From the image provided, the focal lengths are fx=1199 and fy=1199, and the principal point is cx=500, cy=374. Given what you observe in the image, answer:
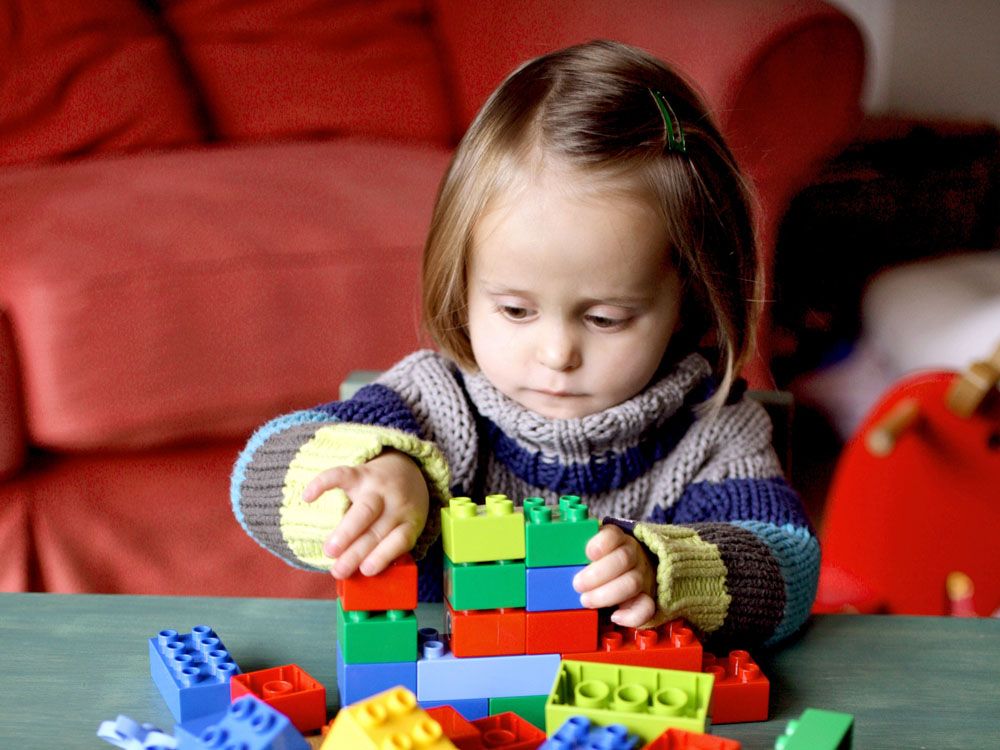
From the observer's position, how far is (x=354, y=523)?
2.01 feet

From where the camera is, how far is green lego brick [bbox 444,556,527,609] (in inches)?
23.0

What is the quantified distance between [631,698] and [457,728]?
8 centimetres

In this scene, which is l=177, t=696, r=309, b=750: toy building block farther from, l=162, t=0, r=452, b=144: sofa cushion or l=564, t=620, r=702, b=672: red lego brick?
l=162, t=0, r=452, b=144: sofa cushion

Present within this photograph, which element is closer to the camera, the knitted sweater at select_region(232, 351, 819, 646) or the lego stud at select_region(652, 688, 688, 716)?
the lego stud at select_region(652, 688, 688, 716)

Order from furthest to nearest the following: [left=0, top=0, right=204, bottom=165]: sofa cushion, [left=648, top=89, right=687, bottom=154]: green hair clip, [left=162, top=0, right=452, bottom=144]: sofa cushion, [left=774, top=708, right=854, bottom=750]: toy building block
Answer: [left=162, top=0, right=452, bottom=144]: sofa cushion → [left=0, top=0, right=204, bottom=165]: sofa cushion → [left=648, top=89, right=687, bottom=154]: green hair clip → [left=774, top=708, right=854, bottom=750]: toy building block

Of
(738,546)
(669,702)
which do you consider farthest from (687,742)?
(738,546)

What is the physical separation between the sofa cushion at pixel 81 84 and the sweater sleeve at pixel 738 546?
93 cm

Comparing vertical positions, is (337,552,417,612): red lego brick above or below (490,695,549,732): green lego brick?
above

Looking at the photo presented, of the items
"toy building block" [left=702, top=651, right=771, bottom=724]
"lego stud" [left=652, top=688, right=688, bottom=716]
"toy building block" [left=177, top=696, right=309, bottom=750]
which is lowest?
"toy building block" [left=702, top=651, right=771, bottom=724]

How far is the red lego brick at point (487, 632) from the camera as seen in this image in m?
0.59

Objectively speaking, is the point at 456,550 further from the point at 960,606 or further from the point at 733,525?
the point at 960,606

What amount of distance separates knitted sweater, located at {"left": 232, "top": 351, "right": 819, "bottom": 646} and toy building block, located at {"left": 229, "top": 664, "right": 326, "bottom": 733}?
0.32ft

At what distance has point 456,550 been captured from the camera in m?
0.58

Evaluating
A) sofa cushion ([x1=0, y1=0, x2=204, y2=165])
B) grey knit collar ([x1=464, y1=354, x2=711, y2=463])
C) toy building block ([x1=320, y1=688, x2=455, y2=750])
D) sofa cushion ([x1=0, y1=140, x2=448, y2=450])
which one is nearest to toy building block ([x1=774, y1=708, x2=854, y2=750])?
toy building block ([x1=320, y1=688, x2=455, y2=750])
